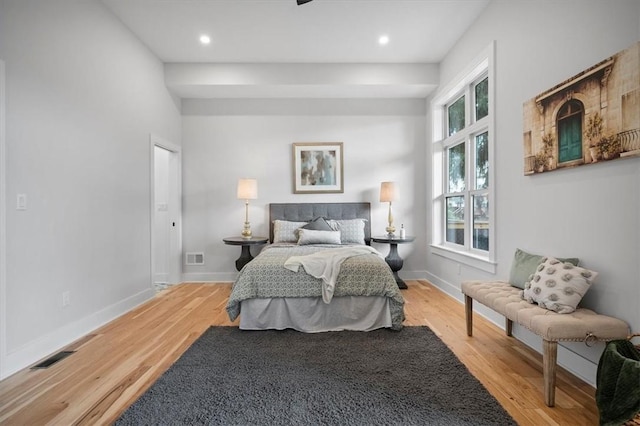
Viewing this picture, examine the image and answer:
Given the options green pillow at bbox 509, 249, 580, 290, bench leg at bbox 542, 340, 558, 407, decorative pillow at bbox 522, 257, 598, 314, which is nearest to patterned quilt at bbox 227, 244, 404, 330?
green pillow at bbox 509, 249, 580, 290

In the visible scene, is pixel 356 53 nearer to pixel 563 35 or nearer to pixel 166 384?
pixel 563 35

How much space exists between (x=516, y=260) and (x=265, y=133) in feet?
12.4

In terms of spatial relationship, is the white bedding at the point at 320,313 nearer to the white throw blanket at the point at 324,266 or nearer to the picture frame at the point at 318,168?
the white throw blanket at the point at 324,266

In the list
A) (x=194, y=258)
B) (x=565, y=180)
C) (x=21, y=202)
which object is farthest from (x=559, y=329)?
(x=194, y=258)

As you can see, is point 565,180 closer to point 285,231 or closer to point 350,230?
point 350,230

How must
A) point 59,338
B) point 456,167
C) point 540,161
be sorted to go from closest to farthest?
point 540,161
point 59,338
point 456,167

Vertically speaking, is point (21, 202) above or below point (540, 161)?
below

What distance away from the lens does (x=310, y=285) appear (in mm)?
2846

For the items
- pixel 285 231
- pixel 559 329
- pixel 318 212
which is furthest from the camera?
pixel 318 212

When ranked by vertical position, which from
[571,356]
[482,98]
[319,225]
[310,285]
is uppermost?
[482,98]

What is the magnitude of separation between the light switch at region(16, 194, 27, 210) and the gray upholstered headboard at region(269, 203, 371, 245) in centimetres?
291

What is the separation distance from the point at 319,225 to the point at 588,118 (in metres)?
3.08

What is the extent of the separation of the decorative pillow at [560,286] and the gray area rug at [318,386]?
664 millimetres

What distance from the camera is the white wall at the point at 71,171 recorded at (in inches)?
88.4
